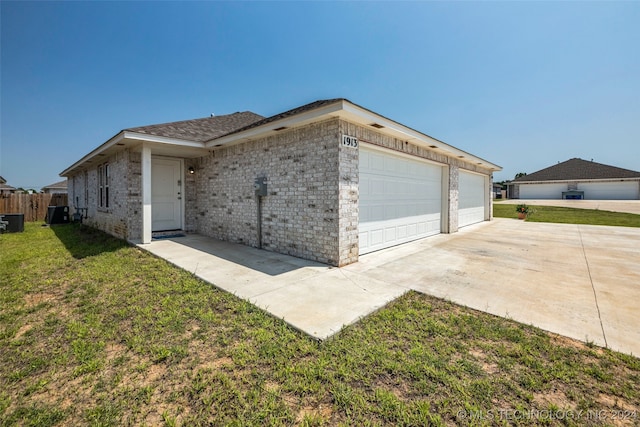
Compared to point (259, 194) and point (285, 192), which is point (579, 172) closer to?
point (285, 192)

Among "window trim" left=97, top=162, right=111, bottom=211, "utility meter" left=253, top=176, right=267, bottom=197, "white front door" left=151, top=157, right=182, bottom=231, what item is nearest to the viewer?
"utility meter" left=253, top=176, right=267, bottom=197

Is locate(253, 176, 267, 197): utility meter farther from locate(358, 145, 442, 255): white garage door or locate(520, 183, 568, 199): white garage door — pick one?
locate(520, 183, 568, 199): white garage door

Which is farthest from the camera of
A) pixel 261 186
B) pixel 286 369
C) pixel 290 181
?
pixel 261 186

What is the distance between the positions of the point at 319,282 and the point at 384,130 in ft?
12.9

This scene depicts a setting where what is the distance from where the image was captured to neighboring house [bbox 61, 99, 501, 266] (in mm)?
5238

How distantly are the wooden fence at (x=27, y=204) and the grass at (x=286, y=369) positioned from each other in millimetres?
17517

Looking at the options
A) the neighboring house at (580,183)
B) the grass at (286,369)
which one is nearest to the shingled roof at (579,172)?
the neighboring house at (580,183)

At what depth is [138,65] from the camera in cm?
1059

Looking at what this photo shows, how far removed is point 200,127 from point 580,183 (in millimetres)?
44809

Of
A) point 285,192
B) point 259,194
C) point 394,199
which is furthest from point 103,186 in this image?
point 394,199

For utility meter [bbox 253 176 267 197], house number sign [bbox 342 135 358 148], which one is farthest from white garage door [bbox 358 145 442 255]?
utility meter [bbox 253 176 267 197]

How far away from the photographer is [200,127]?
28.3 ft

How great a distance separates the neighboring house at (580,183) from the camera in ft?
99.5

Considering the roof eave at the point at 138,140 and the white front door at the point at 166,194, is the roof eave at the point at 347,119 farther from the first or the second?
the white front door at the point at 166,194
